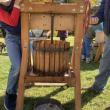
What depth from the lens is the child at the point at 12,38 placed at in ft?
16.4

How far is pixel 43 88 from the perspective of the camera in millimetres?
6914

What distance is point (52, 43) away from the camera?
5145mm

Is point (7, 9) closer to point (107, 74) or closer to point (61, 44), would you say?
point (61, 44)

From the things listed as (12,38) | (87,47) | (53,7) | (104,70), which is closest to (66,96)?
(104,70)

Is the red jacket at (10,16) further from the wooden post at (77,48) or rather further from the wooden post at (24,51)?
the wooden post at (77,48)

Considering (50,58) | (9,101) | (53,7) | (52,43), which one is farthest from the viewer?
(9,101)

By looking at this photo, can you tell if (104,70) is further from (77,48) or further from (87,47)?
(87,47)

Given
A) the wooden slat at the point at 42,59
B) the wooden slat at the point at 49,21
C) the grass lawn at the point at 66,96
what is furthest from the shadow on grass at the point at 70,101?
the wooden slat at the point at 49,21

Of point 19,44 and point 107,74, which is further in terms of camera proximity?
point 107,74

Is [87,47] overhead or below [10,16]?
below

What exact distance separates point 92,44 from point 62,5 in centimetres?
711

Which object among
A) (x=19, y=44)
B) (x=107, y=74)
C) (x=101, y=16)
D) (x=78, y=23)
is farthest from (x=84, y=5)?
(x=107, y=74)

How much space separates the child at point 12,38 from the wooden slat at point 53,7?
0.15 meters

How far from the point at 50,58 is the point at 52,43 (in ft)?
0.81
